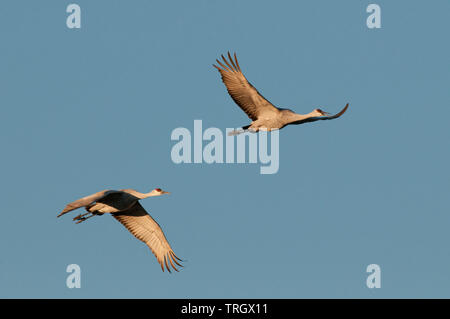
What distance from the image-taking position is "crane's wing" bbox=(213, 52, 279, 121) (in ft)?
98.4

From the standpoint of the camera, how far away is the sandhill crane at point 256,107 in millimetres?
30016

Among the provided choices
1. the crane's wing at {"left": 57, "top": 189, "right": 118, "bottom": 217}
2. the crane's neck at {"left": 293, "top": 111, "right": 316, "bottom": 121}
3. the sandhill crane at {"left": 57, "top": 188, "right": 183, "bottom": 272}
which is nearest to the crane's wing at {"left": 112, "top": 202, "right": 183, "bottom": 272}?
the sandhill crane at {"left": 57, "top": 188, "right": 183, "bottom": 272}

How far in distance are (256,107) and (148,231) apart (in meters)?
5.45

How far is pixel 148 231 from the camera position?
3089cm

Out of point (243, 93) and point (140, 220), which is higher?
point (243, 93)

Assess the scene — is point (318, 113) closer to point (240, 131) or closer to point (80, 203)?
point (240, 131)

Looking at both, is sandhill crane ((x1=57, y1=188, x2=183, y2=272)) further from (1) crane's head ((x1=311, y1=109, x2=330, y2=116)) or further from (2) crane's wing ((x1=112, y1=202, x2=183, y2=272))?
(1) crane's head ((x1=311, y1=109, x2=330, y2=116))

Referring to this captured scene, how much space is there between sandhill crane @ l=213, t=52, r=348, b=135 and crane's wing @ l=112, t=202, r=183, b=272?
14.8 feet

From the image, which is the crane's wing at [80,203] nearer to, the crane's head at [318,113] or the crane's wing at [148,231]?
the crane's wing at [148,231]

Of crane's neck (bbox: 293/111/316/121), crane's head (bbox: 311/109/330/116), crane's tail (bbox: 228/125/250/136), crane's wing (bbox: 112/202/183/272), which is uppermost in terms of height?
crane's head (bbox: 311/109/330/116)

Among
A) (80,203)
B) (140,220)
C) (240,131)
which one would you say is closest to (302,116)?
(240,131)

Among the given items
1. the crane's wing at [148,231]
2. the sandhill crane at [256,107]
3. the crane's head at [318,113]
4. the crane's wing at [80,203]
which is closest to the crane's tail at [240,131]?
the sandhill crane at [256,107]
